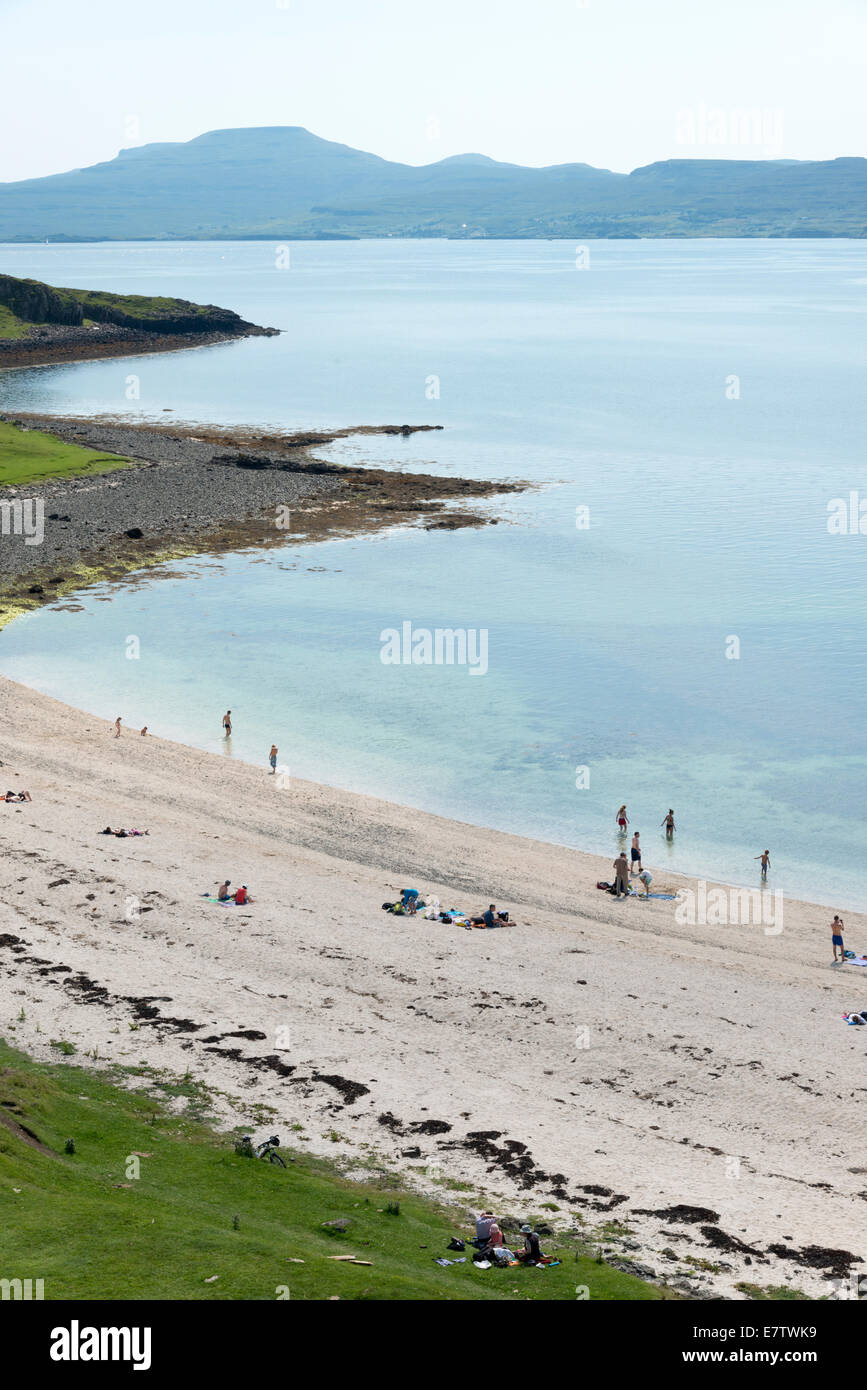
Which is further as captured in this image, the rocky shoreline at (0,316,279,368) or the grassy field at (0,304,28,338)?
the grassy field at (0,304,28,338)

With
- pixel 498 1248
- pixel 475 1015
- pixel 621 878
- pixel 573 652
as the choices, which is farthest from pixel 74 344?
pixel 498 1248

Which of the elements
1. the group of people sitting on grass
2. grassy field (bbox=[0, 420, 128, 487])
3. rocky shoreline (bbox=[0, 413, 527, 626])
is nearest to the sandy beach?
the group of people sitting on grass

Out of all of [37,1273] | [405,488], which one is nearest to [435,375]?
[405,488]

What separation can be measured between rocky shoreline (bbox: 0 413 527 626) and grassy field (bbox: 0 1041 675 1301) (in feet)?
162

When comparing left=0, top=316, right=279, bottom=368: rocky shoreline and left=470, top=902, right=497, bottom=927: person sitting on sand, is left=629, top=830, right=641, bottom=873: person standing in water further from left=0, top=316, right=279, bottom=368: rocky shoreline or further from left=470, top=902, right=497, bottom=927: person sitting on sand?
left=0, top=316, right=279, bottom=368: rocky shoreline

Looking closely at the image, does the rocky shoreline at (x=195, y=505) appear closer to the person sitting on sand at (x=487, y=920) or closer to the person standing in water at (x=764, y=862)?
the person sitting on sand at (x=487, y=920)

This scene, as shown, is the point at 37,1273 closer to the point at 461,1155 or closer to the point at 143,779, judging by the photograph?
the point at 461,1155

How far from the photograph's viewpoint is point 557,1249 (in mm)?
21484

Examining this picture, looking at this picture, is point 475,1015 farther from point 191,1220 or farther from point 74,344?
point 74,344

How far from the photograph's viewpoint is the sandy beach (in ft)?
78.3

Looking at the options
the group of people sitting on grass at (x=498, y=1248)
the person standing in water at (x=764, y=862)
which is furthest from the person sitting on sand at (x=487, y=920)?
the group of people sitting on grass at (x=498, y=1248)

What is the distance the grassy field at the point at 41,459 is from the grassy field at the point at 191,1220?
243 feet

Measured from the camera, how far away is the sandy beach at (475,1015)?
940 inches

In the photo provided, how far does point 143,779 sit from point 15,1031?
64.8 ft
